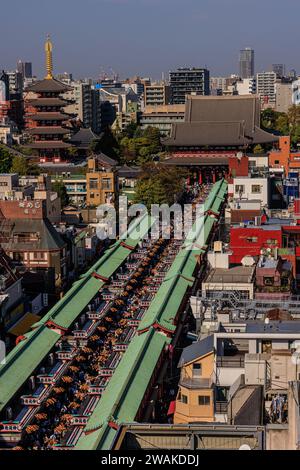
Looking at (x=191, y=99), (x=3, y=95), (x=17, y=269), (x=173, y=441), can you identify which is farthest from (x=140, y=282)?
(x=3, y=95)

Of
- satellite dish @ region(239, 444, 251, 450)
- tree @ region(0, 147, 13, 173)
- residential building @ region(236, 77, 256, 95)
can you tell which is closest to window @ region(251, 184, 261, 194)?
tree @ region(0, 147, 13, 173)

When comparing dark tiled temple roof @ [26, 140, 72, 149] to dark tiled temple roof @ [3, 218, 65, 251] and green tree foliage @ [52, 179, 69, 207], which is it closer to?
green tree foliage @ [52, 179, 69, 207]

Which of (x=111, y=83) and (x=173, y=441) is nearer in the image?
(x=173, y=441)

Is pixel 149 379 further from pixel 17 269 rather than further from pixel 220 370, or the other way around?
pixel 17 269

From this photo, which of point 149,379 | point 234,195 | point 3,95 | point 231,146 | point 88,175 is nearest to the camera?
point 149,379

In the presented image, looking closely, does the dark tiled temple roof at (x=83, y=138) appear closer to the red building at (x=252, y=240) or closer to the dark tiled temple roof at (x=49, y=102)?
the dark tiled temple roof at (x=49, y=102)

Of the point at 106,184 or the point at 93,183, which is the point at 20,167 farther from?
the point at 106,184

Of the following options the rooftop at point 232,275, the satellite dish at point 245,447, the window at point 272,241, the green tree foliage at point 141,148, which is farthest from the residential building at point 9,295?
the green tree foliage at point 141,148
